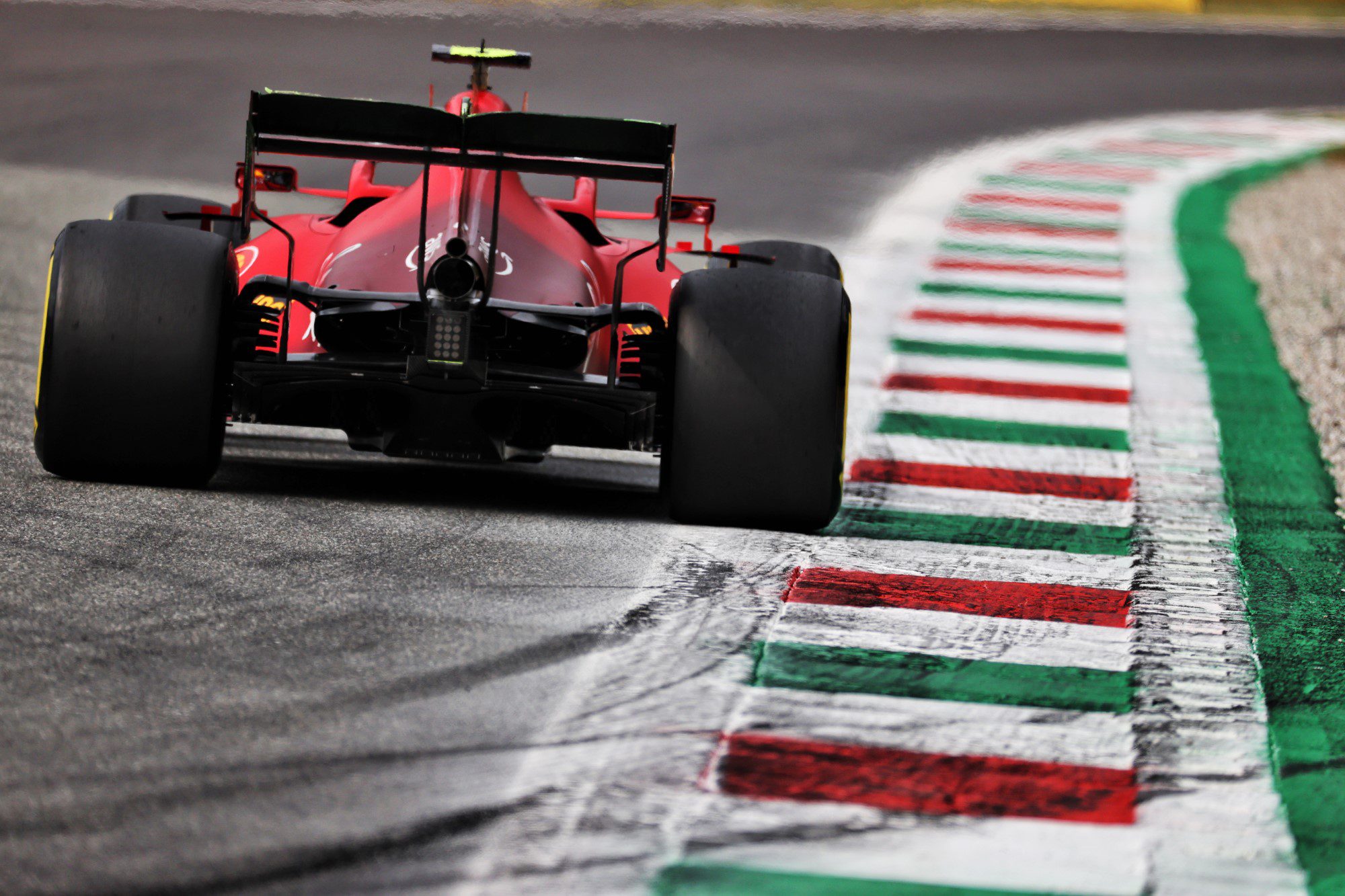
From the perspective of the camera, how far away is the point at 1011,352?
10758mm

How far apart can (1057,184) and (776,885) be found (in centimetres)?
1435

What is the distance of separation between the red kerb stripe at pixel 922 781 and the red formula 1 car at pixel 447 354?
7.13ft

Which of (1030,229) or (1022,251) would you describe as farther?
(1030,229)

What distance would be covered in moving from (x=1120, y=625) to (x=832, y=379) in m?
1.38

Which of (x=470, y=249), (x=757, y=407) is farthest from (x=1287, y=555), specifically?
(x=470, y=249)

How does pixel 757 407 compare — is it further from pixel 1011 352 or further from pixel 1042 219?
pixel 1042 219

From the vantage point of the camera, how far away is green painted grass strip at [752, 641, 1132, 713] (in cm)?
476

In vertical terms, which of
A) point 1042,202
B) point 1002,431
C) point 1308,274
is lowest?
point 1002,431

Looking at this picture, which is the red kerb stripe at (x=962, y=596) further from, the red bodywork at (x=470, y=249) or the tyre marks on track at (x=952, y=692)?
the red bodywork at (x=470, y=249)

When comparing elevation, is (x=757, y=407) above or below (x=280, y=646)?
above

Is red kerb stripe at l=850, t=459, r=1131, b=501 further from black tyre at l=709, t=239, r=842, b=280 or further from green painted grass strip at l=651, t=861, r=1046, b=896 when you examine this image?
green painted grass strip at l=651, t=861, r=1046, b=896

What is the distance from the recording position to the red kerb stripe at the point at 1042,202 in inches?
627

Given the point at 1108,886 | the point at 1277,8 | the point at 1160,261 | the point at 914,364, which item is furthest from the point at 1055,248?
the point at 1277,8

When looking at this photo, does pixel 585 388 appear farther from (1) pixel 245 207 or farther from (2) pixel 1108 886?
(2) pixel 1108 886
